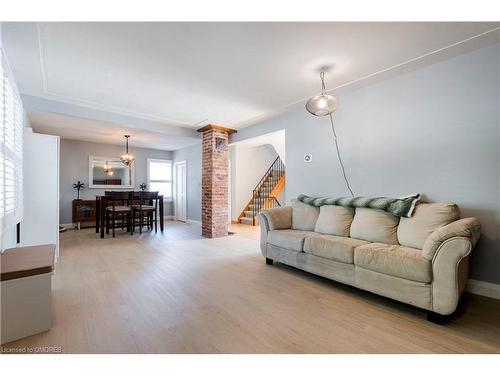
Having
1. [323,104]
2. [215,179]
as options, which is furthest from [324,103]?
[215,179]

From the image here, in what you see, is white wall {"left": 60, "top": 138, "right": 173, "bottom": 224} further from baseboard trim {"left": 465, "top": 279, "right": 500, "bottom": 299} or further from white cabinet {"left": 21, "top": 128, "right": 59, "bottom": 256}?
baseboard trim {"left": 465, "top": 279, "right": 500, "bottom": 299}

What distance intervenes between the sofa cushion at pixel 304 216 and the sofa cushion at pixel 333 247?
584 mm

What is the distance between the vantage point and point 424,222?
7.59 ft

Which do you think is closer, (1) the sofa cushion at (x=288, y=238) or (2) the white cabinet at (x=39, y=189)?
Answer: (1) the sofa cushion at (x=288, y=238)

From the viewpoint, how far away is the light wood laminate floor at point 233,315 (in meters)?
1.57

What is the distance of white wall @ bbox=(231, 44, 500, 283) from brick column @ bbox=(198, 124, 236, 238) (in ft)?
7.47

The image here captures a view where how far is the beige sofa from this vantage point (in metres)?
1.79

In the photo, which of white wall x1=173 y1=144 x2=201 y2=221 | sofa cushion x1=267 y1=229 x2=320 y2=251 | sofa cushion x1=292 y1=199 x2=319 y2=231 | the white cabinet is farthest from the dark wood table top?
white wall x1=173 y1=144 x2=201 y2=221

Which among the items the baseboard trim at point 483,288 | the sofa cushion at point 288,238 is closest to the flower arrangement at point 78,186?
the sofa cushion at point 288,238

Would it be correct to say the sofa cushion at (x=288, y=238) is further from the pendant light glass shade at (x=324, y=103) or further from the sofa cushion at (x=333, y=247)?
the pendant light glass shade at (x=324, y=103)

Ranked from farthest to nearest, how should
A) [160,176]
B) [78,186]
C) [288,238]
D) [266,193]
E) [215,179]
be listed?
[160,176]
[266,193]
[78,186]
[215,179]
[288,238]

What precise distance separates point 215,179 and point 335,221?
2865 mm

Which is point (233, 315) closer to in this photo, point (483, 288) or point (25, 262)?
point (25, 262)
